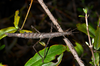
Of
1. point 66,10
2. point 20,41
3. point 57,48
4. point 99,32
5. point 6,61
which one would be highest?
point 66,10

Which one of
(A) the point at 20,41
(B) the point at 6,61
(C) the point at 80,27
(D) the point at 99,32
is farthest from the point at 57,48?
(A) the point at 20,41

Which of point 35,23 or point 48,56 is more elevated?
point 35,23

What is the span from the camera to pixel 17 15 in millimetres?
2629

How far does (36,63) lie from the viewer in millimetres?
2172

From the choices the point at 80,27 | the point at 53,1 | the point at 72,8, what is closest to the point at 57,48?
the point at 80,27

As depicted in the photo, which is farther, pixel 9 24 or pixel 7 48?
pixel 9 24

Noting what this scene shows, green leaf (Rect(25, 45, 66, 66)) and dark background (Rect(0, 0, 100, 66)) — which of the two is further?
dark background (Rect(0, 0, 100, 66))

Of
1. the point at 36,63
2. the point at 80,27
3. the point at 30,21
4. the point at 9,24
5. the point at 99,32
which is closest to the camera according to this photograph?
the point at 36,63

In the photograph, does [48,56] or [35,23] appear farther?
[35,23]

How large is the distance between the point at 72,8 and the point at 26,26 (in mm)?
2695

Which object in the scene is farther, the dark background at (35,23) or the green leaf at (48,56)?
the dark background at (35,23)

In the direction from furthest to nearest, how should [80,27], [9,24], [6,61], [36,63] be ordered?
[9,24] < [6,61] < [80,27] < [36,63]

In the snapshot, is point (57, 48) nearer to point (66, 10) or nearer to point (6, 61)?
point (6, 61)

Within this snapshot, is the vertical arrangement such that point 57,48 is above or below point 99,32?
below
